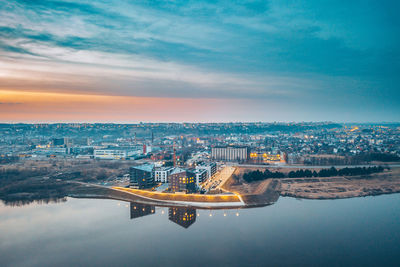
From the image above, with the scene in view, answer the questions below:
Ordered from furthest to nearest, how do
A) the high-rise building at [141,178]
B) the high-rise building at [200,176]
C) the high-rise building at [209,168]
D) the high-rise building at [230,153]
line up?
the high-rise building at [230,153]
the high-rise building at [209,168]
the high-rise building at [200,176]
the high-rise building at [141,178]

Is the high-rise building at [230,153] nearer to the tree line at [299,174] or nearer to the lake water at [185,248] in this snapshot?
the tree line at [299,174]

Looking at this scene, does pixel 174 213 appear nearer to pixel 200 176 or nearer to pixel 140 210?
pixel 140 210

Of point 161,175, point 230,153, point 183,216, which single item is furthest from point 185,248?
point 230,153

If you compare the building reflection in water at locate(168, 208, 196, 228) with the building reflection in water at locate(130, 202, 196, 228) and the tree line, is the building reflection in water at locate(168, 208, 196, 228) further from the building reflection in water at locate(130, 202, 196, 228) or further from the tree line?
the tree line

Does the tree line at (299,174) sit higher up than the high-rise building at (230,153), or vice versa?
the high-rise building at (230,153)

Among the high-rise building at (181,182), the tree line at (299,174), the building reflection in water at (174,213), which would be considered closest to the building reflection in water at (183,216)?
the building reflection in water at (174,213)

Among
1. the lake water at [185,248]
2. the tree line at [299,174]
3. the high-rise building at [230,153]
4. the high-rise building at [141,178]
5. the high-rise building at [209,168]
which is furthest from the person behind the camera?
the high-rise building at [230,153]

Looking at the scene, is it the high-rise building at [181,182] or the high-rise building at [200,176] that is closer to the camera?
the high-rise building at [181,182]
